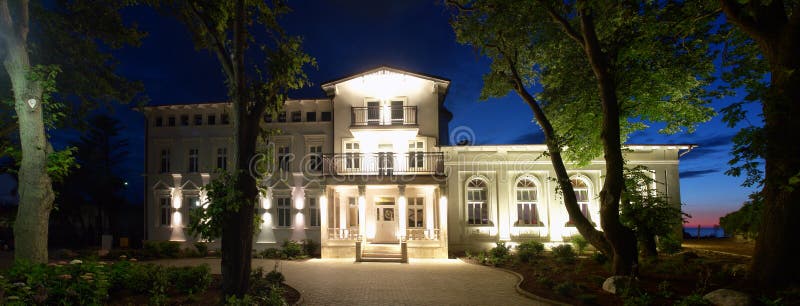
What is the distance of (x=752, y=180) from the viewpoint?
7.69 meters

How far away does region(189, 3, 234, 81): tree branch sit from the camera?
8227 mm

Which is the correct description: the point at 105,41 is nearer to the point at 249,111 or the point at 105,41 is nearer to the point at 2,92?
the point at 2,92

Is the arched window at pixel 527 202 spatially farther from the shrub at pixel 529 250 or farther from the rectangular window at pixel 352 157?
the rectangular window at pixel 352 157

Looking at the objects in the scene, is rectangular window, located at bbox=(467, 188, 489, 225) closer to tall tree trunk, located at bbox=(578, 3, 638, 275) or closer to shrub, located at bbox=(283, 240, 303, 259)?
shrub, located at bbox=(283, 240, 303, 259)

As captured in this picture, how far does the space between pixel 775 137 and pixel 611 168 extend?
3.98m

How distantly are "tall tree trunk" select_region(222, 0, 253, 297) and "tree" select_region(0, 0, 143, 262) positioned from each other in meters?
4.70

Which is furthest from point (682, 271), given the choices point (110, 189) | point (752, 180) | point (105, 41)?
point (110, 189)

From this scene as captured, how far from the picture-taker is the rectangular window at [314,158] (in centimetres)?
2130

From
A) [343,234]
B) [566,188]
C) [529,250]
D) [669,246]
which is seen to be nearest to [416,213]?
[343,234]

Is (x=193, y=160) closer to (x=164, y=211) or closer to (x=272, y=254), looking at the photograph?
(x=164, y=211)

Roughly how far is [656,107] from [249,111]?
13.1m

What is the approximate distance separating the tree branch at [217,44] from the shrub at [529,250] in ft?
41.2

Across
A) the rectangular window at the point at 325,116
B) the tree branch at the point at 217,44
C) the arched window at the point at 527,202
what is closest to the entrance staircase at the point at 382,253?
the arched window at the point at 527,202

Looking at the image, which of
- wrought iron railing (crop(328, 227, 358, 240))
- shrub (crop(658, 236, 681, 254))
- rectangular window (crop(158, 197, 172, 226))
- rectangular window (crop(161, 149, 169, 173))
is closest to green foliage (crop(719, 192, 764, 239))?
shrub (crop(658, 236, 681, 254))
